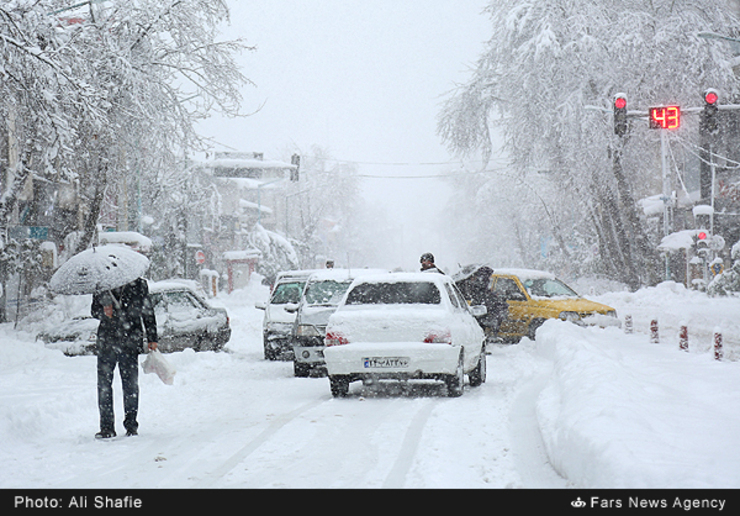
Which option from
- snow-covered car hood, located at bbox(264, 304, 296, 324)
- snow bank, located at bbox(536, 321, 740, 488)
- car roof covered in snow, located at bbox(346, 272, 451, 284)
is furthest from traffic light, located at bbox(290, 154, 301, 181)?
snow bank, located at bbox(536, 321, 740, 488)

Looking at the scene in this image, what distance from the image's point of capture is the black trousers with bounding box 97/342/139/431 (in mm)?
7945

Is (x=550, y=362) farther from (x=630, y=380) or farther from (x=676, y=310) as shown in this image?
(x=676, y=310)

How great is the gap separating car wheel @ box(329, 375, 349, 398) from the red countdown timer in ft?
46.8

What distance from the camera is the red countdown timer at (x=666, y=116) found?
20.9 metres

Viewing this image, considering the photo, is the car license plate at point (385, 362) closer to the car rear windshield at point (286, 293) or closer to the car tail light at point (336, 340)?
the car tail light at point (336, 340)

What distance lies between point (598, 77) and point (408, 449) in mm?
24114

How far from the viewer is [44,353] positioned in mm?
14461

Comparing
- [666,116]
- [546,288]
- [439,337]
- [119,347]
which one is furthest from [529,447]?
[666,116]

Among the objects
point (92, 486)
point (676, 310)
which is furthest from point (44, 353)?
point (676, 310)

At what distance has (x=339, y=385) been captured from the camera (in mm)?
10133

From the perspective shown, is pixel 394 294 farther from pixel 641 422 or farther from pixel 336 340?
pixel 641 422

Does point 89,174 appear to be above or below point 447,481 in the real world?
above

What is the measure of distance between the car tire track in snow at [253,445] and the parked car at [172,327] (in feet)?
20.5
